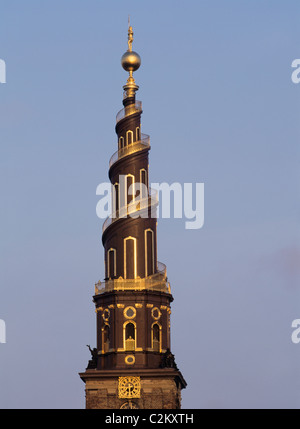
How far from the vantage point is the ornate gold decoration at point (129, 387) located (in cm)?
11825

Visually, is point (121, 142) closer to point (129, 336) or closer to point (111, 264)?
point (111, 264)

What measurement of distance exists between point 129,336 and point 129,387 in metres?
4.12

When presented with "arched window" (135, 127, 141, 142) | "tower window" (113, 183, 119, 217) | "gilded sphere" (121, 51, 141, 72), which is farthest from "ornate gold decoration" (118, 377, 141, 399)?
"gilded sphere" (121, 51, 141, 72)

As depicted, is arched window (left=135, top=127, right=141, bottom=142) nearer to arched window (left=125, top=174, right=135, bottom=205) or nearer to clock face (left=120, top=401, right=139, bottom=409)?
arched window (left=125, top=174, right=135, bottom=205)

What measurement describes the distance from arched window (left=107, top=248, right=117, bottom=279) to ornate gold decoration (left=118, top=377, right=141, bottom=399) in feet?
27.9

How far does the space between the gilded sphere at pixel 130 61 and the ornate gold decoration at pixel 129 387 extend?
25.5 meters

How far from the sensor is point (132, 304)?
121 metres

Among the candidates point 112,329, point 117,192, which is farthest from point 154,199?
point 112,329

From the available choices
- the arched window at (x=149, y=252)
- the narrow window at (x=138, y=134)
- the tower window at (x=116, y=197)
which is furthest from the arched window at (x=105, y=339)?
the narrow window at (x=138, y=134)

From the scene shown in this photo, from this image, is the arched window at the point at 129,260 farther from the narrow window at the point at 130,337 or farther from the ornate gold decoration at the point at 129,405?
the ornate gold decoration at the point at 129,405

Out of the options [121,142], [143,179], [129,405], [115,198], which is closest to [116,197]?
[115,198]
